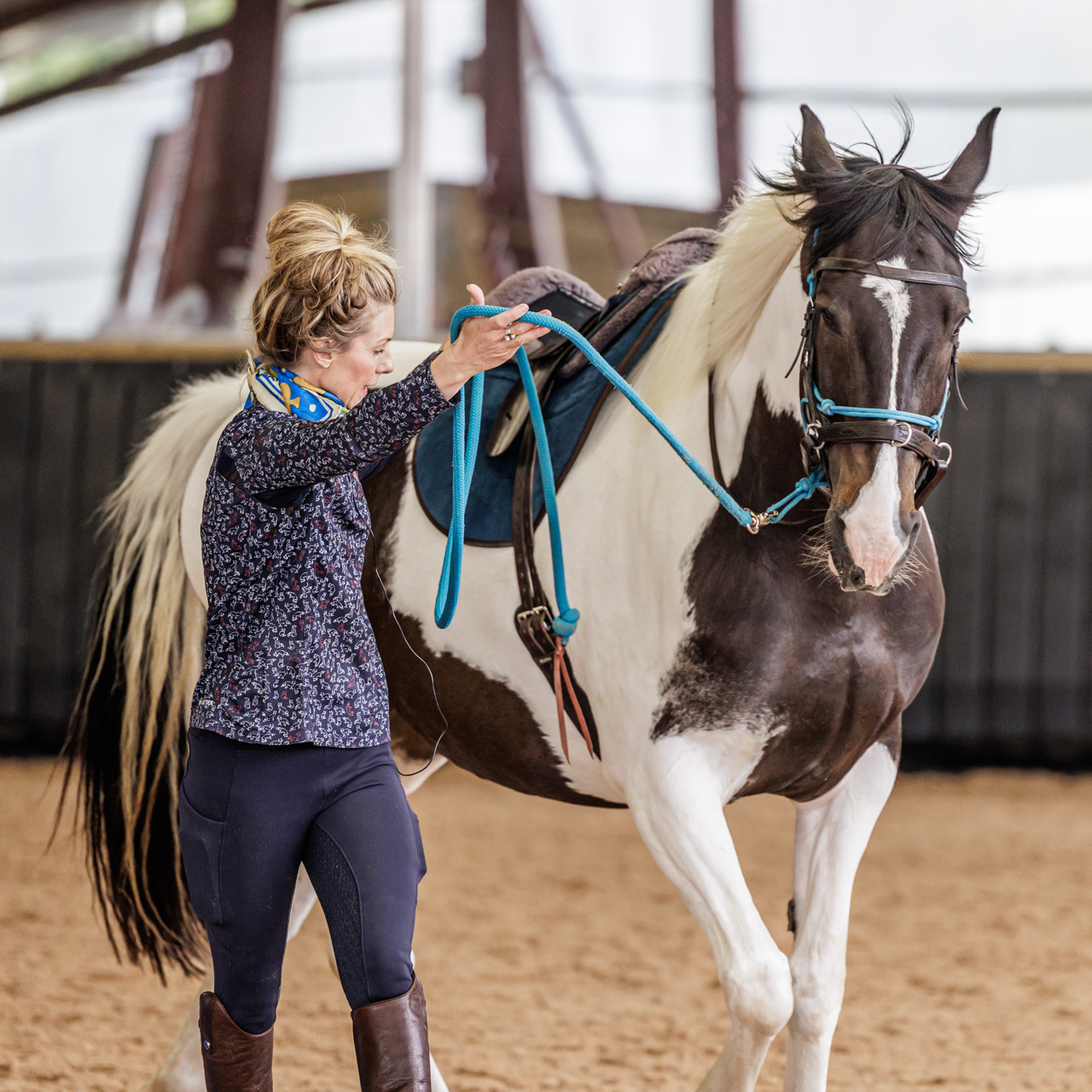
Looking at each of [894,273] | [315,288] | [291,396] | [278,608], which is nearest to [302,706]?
[278,608]

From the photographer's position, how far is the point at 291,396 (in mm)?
1260

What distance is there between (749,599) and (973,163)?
61cm

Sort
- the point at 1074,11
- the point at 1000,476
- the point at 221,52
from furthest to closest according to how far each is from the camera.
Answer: the point at 221,52, the point at 1074,11, the point at 1000,476

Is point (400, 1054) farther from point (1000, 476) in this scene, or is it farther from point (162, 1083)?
point (1000, 476)

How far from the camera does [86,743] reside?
89.6 inches

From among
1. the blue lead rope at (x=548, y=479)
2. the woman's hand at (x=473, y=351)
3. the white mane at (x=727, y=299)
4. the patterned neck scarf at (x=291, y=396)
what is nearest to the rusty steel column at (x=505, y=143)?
the white mane at (x=727, y=299)

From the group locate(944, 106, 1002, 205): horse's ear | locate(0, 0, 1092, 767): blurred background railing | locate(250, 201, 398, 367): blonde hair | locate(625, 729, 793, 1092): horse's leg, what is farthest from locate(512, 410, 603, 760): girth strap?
locate(0, 0, 1092, 767): blurred background railing

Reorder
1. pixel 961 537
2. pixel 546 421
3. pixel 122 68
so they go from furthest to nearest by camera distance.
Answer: pixel 122 68 < pixel 961 537 < pixel 546 421

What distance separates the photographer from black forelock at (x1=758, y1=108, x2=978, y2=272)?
4.39ft

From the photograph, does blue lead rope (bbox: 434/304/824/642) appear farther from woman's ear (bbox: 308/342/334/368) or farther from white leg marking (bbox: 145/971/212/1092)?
white leg marking (bbox: 145/971/212/1092)

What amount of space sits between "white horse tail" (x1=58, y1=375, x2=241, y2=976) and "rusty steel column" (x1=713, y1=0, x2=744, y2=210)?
398 centimetres

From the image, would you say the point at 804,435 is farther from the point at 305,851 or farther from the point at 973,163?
the point at 305,851

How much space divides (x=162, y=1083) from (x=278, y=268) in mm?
1400

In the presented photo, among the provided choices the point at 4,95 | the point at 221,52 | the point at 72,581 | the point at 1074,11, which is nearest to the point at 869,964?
the point at 72,581
